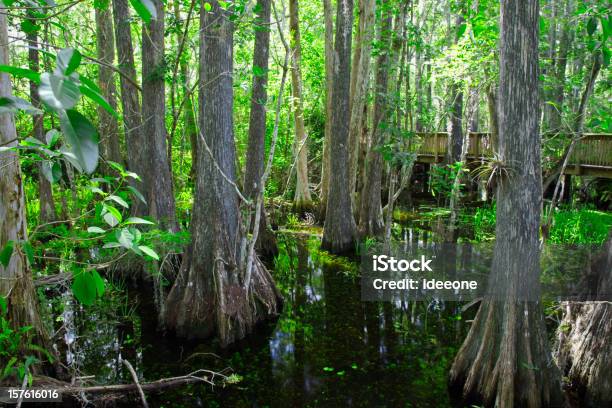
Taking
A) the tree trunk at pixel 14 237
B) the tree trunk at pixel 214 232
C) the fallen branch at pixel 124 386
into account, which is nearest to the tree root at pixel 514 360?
the fallen branch at pixel 124 386

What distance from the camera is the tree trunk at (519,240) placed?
4234 mm

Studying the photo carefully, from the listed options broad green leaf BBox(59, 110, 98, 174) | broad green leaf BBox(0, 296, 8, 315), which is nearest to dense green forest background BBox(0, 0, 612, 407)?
broad green leaf BBox(59, 110, 98, 174)

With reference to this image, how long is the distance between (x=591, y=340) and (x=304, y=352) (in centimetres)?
324

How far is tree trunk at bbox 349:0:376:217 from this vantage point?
10859 mm

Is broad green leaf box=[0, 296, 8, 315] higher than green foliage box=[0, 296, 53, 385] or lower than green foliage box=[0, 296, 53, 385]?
higher

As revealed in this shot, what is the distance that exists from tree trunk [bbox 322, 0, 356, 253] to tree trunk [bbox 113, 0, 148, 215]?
4.11 meters

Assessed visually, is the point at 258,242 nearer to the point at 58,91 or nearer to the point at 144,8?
the point at 144,8

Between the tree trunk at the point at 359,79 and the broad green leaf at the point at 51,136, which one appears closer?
the broad green leaf at the point at 51,136

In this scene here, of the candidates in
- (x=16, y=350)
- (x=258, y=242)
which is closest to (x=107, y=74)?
(x=258, y=242)

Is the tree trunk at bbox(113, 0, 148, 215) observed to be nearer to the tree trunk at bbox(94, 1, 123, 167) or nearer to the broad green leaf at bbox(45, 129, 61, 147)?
the tree trunk at bbox(94, 1, 123, 167)

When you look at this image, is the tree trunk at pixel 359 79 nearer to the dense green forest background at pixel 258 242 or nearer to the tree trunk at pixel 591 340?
the dense green forest background at pixel 258 242

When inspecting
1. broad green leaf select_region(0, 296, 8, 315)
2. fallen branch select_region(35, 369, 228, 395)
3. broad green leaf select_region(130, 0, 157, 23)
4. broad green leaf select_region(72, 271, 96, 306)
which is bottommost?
fallen branch select_region(35, 369, 228, 395)

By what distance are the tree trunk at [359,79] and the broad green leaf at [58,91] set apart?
408 inches

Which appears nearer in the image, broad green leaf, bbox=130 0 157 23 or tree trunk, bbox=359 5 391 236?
broad green leaf, bbox=130 0 157 23
